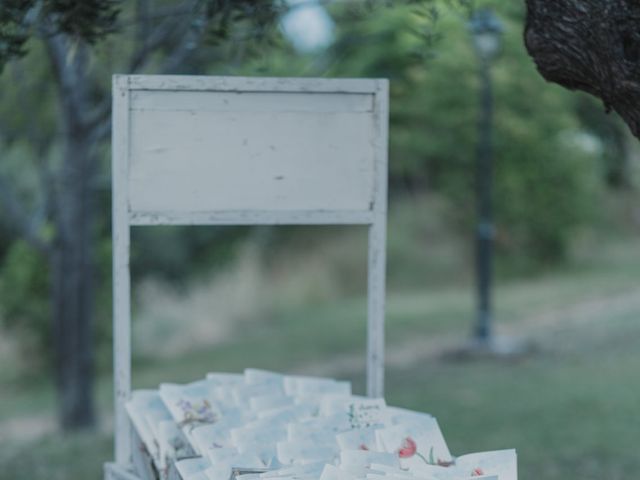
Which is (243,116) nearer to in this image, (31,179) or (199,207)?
(199,207)

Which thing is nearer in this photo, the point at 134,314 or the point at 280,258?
the point at 134,314

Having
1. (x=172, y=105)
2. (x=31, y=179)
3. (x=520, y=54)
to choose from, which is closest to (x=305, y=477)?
(x=172, y=105)

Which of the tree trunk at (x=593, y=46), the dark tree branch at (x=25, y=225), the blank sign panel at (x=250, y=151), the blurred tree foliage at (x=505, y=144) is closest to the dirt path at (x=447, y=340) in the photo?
the dark tree branch at (x=25, y=225)

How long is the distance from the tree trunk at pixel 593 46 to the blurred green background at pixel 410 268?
4.87ft

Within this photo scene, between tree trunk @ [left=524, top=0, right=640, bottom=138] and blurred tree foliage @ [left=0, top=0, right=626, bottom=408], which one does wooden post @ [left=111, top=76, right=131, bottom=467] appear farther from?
tree trunk @ [left=524, top=0, right=640, bottom=138]

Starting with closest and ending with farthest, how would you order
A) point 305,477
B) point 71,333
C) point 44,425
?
1. point 305,477
2. point 71,333
3. point 44,425

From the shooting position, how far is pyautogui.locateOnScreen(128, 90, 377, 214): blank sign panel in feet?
11.7

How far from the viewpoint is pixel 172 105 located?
3559mm

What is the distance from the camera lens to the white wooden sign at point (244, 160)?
3533mm

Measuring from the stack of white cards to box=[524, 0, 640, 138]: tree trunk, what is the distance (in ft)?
3.77

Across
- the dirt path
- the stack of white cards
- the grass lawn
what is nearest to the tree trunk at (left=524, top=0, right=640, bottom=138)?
the stack of white cards

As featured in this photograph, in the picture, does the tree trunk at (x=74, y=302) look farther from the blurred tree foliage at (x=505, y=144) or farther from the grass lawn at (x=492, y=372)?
the blurred tree foliage at (x=505, y=144)

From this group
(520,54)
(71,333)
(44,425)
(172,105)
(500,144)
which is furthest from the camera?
(500,144)

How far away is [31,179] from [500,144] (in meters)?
8.65
